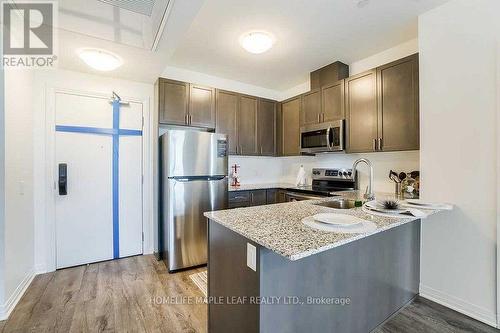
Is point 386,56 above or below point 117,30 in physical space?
above

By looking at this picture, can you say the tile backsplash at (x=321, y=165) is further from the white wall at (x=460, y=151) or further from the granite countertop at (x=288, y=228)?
the granite countertop at (x=288, y=228)

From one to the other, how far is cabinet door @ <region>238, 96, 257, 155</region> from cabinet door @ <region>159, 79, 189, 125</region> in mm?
882

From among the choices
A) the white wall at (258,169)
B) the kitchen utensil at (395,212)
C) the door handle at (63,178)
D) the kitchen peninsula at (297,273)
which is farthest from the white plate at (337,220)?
the door handle at (63,178)

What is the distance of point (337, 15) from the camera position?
6.95 feet

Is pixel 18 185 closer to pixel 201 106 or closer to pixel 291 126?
pixel 201 106

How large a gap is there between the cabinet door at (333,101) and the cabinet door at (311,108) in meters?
0.09

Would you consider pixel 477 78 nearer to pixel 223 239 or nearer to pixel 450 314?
pixel 450 314

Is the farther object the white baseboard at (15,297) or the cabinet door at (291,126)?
the cabinet door at (291,126)

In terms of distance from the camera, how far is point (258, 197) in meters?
3.51

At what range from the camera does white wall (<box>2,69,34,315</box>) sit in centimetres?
202

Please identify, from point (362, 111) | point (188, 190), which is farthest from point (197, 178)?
point (362, 111)

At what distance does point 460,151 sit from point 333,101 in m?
1.51

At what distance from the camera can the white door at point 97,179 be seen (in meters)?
2.79

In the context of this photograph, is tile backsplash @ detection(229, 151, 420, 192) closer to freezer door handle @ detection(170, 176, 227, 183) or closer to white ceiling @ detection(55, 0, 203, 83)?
freezer door handle @ detection(170, 176, 227, 183)
